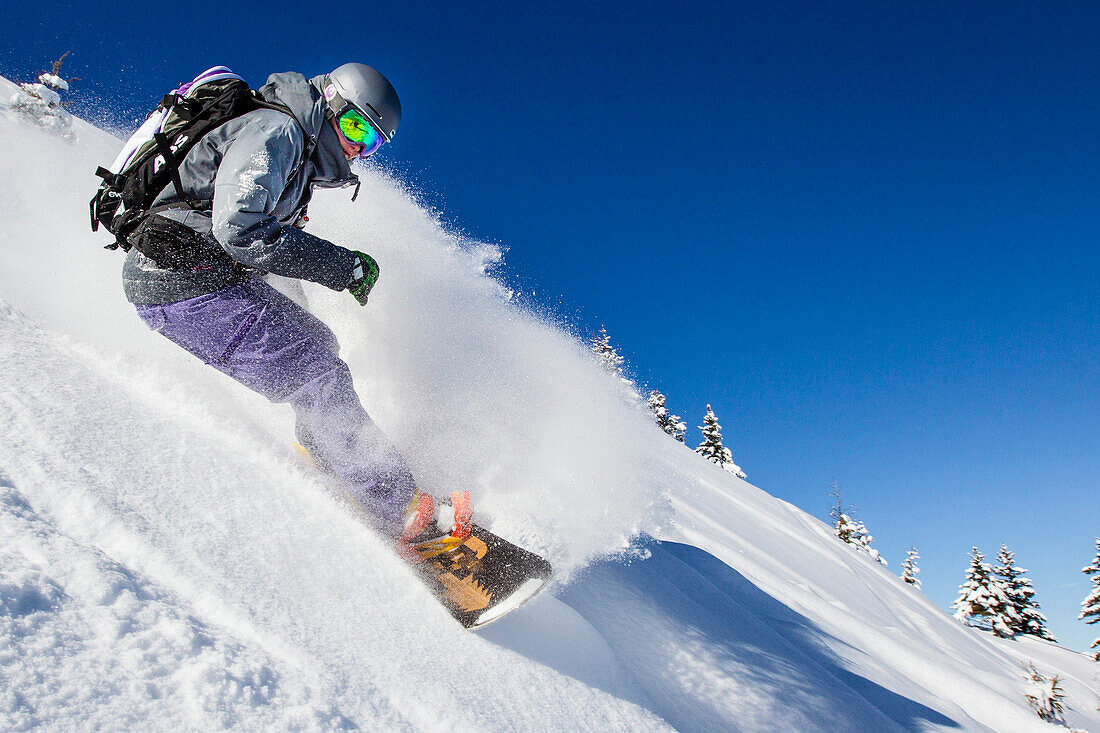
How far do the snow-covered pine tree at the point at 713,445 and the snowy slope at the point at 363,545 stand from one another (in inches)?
949

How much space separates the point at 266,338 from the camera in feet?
8.33

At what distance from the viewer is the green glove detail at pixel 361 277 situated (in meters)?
2.57

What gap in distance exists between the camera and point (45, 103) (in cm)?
1883

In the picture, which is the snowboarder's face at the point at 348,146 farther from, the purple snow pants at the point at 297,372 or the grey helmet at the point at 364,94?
the purple snow pants at the point at 297,372

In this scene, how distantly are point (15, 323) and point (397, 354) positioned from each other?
1979 millimetres

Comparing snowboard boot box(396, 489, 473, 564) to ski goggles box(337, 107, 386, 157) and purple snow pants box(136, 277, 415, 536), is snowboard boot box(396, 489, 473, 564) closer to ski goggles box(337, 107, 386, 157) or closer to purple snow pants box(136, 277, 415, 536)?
purple snow pants box(136, 277, 415, 536)

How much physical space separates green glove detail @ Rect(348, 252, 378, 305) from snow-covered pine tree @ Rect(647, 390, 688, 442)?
27.6 meters

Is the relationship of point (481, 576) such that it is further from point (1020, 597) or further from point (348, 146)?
point (1020, 597)

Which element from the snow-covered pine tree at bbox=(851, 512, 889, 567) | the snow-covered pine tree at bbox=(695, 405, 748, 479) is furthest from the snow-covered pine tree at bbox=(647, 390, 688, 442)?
the snow-covered pine tree at bbox=(851, 512, 889, 567)

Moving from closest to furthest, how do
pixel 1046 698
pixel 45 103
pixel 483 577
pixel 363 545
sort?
pixel 363 545, pixel 483 577, pixel 1046 698, pixel 45 103

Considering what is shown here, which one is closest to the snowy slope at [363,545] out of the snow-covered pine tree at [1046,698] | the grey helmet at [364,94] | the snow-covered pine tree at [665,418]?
the grey helmet at [364,94]

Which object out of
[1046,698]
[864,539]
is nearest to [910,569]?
[864,539]

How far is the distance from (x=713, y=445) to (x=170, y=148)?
99.4ft

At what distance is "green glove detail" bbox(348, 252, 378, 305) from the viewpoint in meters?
2.57
